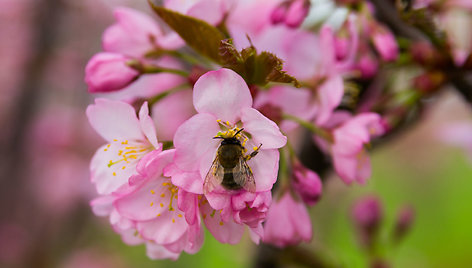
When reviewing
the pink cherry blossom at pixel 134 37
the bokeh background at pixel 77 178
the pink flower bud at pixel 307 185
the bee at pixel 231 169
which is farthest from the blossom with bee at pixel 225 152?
the bokeh background at pixel 77 178

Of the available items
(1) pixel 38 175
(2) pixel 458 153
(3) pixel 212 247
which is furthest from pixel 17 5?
(2) pixel 458 153

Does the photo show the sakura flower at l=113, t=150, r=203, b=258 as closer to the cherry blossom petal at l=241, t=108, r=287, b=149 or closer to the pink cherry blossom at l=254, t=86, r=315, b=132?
the cherry blossom petal at l=241, t=108, r=287, b=149

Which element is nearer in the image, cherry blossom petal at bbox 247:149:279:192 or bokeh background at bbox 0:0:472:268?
cherry blossom petal at bbox 247:149:279:192

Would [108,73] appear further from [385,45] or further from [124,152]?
[385,45]

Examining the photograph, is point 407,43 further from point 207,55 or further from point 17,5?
point 17,5

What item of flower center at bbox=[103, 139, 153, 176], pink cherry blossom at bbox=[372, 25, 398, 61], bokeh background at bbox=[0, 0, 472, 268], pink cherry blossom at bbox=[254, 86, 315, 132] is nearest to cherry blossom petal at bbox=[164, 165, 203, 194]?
flower center at bbox=[103, 139, 153, 176]

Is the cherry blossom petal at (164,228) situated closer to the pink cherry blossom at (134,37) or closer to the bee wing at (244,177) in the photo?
the bee wing at (244,177)

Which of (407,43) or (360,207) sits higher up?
(407,43)
